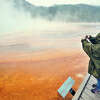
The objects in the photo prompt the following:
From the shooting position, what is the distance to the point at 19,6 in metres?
24.8

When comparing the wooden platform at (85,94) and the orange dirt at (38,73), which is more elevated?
the wooden platform at (85,94)

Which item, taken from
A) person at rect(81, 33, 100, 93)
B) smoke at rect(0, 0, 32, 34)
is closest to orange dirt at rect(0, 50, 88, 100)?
person at rect(81, 33, 100, 93)

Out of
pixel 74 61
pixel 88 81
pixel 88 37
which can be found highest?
pixel 88 37

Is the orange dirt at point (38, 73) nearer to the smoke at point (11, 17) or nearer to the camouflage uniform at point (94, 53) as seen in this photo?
the camouflage uniform at point (94, 53)

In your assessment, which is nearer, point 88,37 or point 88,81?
point 88,37

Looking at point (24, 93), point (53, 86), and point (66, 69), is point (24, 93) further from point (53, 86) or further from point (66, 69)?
point (66, 69)

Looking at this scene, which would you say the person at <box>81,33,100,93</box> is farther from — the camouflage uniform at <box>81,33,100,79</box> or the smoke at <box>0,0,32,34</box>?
the smoke at <box>0,0,32,34</box>

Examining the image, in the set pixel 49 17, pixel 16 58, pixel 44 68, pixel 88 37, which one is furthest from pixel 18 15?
pixel 88 37

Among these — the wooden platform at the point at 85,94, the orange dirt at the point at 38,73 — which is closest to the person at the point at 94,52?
the wooden platform at the point at 85,94

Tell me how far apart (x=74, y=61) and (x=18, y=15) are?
17129mm

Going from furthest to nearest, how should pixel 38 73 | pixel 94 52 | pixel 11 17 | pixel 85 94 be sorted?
1. pixel 11 17
2. pixel 38 73
3. pixel 85 94
4. pixel 94 52

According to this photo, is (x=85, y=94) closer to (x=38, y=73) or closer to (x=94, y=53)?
(x=94, y=53)

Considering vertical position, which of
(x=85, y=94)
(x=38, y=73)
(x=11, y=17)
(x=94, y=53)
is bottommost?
(x=38, y=73)

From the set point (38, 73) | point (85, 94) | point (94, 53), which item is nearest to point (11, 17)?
point (38, 73)
